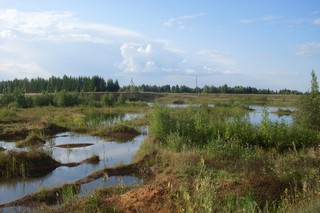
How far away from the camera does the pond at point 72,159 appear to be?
12.7 m

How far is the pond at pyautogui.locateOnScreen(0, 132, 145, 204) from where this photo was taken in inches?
501

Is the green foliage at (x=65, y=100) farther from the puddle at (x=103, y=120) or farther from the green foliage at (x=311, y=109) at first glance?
the green foliage at (x=311, y=109)

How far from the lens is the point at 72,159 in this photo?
17.3m

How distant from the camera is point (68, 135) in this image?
83.5ft

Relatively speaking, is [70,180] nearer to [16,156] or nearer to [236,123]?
[16,156]

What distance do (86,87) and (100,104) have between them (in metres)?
40.5

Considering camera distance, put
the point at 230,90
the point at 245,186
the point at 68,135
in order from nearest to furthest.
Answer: the point at 245,186, the point at 68,135, the point at 230,90

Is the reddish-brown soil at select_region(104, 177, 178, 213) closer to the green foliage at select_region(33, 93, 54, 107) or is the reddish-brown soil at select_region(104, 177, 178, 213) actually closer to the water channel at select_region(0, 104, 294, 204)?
the water channel at select_region(0, 104, 294, 204)

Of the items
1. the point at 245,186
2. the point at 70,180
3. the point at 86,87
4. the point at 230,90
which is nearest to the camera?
the point at 245,186

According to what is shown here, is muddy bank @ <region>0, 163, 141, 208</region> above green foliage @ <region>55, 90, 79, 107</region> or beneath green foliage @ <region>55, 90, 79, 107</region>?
beneath

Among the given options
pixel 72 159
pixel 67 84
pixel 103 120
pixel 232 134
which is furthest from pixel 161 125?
pixel 67 84

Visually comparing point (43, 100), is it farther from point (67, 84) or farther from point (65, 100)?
point (67, 84)

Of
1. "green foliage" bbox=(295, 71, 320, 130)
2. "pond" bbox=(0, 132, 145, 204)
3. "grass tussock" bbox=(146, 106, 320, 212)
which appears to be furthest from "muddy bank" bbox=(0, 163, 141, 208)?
"green foliage" bbox=(295, 71, 320, 130)

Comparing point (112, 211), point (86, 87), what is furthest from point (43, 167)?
point (86, 87)
